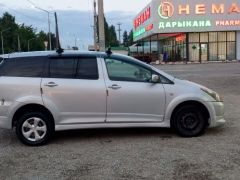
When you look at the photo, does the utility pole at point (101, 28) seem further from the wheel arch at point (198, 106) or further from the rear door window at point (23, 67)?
the wheel arch at point (198, 106)

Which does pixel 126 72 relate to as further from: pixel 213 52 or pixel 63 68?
pixel 213 52

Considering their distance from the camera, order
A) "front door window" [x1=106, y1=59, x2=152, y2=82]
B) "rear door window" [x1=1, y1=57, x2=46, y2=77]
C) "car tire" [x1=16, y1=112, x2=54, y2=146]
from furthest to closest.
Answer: "front door window" [x1=106, y1=59, x2=152, y2=82], "rear door window" [x1=1, y1=57, x2=46, y2=77], "car tire" [x1=16, y1=112, x2=54, y2=146]

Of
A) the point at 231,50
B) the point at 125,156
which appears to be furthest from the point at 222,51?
the point at 125,156

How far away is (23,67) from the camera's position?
26.9 ft

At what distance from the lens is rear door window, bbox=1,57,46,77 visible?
8.14 metres

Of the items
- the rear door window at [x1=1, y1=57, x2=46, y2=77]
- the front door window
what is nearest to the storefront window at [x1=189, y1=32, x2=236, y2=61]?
the front door window

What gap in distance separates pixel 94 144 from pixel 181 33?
46.7 meters

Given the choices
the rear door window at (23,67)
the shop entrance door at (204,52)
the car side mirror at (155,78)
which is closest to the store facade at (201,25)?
the shop entrance door at (204,52)

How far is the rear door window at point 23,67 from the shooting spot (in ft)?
26.7

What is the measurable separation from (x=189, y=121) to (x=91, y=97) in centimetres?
189

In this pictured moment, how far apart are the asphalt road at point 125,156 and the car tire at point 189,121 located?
0.18 m

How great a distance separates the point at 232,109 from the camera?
38.4 ft

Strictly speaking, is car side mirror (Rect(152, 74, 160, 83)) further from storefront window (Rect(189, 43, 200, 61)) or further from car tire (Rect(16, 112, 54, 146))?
storefront window (Rect(189, 43, 200, 61))

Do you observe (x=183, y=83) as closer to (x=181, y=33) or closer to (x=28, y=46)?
(x=181, y=33)
